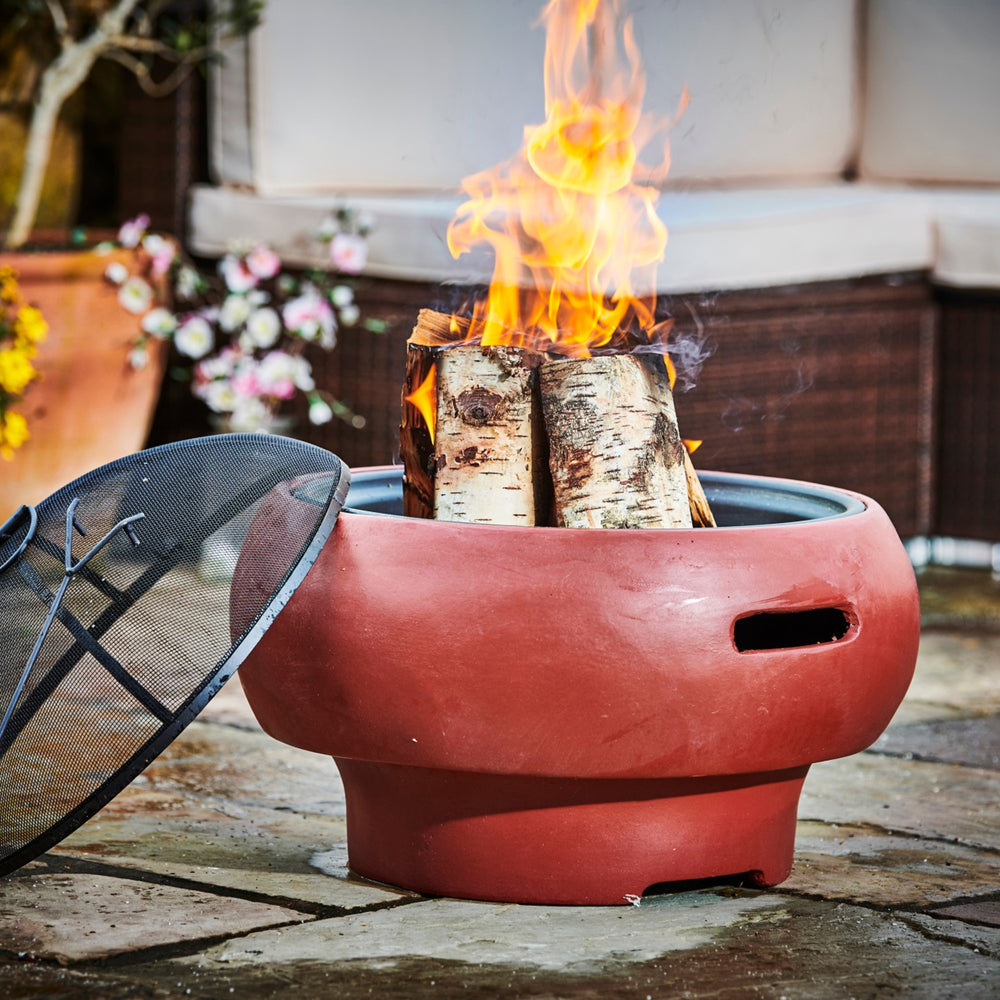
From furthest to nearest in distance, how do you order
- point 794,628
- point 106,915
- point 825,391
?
point 825,391
point 794,628
point 106,915

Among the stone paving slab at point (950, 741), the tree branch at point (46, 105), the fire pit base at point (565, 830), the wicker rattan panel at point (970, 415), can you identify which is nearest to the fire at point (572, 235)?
the fire pit base at point (565, 830)

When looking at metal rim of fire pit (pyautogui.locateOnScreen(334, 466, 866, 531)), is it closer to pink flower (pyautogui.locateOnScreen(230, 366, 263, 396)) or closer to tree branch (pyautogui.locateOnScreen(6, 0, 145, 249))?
pink flower (pyautogui.locateOnScreen(230, 366, 263, 396))

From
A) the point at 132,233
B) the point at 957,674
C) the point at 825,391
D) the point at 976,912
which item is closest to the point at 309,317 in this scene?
the point at 132,233

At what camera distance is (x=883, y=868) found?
6.88 ft

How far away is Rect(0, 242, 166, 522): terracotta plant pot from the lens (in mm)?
3559

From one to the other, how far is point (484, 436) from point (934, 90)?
2.76 metres

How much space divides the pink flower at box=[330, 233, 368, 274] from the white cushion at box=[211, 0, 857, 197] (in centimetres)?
32

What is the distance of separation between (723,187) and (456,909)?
2.78 m

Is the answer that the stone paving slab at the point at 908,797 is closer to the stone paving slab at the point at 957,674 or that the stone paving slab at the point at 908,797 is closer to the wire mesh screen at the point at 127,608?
the stone paving slab at the point at 957,674

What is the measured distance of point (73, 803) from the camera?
1814 millimetres

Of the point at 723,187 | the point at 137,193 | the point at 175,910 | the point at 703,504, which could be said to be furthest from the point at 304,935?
the point at 723,187

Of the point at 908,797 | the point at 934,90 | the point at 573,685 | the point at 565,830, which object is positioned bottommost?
the point at 908,797

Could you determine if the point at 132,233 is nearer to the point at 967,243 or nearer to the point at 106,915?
the point at 967,243

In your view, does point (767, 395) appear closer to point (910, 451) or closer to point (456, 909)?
point (910, 451)
